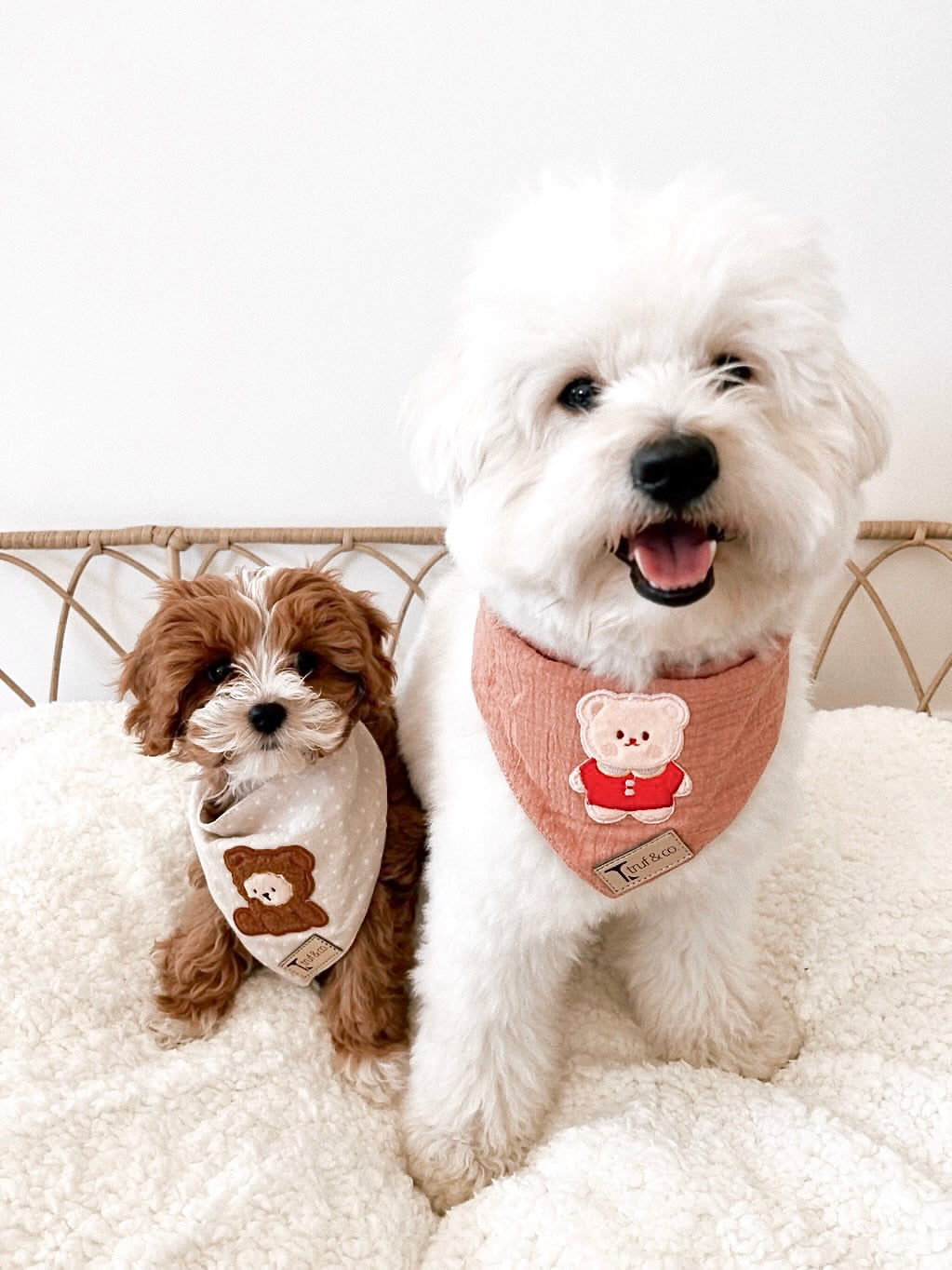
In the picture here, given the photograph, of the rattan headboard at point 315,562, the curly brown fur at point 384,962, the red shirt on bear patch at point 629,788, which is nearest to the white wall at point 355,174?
the rattan headboard at point 315,562

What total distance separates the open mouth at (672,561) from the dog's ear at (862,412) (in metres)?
0.21

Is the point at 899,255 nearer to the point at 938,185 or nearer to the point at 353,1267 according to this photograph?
the point at 938,185

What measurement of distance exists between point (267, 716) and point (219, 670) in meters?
0.10

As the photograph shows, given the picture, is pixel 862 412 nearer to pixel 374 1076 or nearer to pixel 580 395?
pixel 580 395

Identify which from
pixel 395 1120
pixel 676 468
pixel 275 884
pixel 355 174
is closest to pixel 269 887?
pixel 275 884

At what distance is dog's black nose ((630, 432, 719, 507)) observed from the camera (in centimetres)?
81

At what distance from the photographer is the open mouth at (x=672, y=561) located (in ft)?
2.82

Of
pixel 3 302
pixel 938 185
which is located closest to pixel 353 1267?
pixel 3 302

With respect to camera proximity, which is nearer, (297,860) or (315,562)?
(297,860)

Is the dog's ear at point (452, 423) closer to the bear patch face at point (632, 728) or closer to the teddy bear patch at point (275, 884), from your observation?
the bear patch face at point (632, 728)

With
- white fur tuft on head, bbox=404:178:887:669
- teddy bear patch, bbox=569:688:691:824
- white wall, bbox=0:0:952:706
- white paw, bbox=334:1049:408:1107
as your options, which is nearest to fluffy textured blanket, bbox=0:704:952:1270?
white paw, bbox=334:1049:408:1107

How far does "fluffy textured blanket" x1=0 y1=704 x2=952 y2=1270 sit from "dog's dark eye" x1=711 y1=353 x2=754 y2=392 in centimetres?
92

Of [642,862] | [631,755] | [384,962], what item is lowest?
[384,962]

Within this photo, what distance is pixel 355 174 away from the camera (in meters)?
1.70
